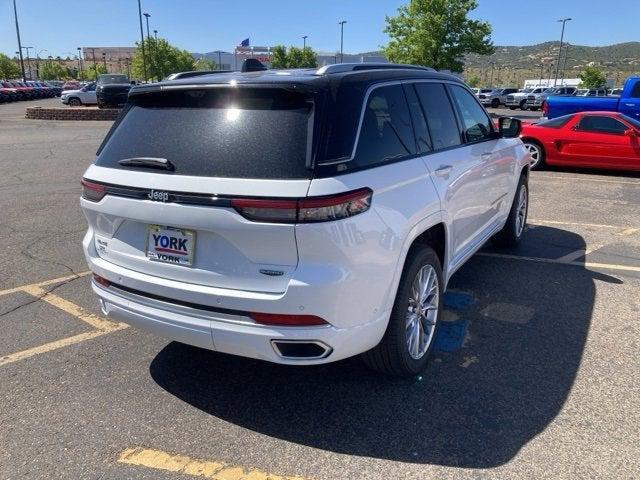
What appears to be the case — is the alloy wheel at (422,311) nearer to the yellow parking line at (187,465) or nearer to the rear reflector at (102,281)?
the yellow parking line at (187,465)

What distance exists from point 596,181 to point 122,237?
10.7 metres

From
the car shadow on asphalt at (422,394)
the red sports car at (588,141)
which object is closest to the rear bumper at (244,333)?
the car shadow on asphalt at (422,394)

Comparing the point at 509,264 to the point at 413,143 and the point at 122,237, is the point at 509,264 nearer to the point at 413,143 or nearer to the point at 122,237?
the point at 413,143

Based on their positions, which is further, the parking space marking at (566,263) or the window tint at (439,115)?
the parking space marking at (566,263)

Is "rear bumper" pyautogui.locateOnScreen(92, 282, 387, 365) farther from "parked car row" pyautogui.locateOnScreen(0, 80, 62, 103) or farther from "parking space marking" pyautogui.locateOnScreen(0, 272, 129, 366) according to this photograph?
"parked car row" pyautogui.locateOnScreen(0, 80, 62, 103)

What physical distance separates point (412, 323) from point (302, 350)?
91 cm

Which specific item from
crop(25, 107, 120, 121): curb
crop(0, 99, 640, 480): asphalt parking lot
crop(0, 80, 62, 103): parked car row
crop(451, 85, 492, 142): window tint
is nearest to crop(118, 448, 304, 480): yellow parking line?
crop(0, 99, 640, 480): asphalt parking lot

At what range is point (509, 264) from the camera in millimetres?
5680

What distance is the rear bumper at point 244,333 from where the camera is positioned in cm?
269

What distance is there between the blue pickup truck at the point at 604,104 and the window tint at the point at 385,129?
14293 millimetres

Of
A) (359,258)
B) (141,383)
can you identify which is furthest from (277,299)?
(141,383)

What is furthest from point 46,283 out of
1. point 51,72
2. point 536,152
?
point 51,72

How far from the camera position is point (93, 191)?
3.22m

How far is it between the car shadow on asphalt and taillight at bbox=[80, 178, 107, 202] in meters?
1.15
